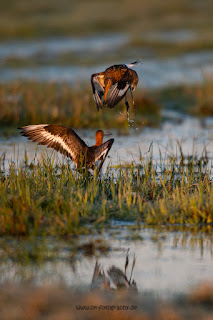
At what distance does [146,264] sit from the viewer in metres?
4.76

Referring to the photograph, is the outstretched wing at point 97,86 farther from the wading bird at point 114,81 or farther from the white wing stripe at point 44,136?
the white wing stripe at point 44,136

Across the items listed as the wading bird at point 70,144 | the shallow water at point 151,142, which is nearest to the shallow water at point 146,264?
the wading bird at point 70,144

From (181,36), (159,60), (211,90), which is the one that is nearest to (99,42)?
(181,36)

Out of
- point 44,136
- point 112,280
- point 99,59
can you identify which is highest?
point 99,59

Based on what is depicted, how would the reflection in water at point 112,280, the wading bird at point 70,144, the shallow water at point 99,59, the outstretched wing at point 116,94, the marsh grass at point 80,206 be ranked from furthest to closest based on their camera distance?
1. the shallow water at point 99,59
2. the outstretched wing at point 116,94
3. the wading bird at point 70,144
4. the marsh grass at point 80,206
5. the reflection in water at point 112,280

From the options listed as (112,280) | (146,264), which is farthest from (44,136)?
(112,280)

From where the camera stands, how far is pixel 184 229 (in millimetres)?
5602

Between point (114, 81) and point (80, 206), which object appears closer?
point (80, 206)

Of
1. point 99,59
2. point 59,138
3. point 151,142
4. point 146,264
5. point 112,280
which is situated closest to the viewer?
point 112,280

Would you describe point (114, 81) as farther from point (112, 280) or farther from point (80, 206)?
point (112, 280)

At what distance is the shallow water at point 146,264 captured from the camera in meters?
4.35

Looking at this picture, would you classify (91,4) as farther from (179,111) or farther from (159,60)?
(179,111)

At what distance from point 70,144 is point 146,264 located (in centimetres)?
270

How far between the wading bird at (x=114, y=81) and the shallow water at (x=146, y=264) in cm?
205
